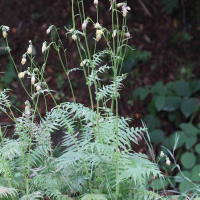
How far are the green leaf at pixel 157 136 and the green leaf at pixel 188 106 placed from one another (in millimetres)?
373

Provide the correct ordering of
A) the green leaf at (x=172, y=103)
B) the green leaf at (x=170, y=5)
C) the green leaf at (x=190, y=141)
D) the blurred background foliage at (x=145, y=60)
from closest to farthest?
the green leaf at (x=190, y=141) → the green leaf at (x=172, y=103) → the blurred background foliage at (x=145, y=60) → the green leaf at (x=170, y=5)

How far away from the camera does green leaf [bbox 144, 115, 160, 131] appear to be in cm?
345

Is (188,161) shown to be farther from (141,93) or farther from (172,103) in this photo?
(141,93)

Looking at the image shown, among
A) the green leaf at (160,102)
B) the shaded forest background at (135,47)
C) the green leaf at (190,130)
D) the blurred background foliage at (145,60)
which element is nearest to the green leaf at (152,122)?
the blurred background foliage at (145,60)

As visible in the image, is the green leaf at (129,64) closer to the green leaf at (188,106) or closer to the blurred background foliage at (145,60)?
the blurred background foliage at (145,60)

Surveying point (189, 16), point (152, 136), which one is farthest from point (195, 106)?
point (189, 16)

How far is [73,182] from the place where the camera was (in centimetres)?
126

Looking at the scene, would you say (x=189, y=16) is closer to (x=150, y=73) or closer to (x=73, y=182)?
(x=150, y=73)

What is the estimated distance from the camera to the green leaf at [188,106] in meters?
3.19

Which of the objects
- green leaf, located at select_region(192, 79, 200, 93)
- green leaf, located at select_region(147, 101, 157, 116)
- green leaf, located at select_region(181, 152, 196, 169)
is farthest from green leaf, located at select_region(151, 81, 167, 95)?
green leaf, located at select_region(181, 152, 196, 169)

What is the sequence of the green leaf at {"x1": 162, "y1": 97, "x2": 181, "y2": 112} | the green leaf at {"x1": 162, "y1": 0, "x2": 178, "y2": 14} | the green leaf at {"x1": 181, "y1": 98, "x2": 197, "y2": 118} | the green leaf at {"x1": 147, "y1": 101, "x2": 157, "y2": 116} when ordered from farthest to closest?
1. the green leaf at {"x1": 162, "y1": 0, "x2": 178, "y2": 14}
2. the green leaf at {"x1": 147, "y1": 101, "x2": 157, "y2": 116}
3. the green leaf at {"x1": 162, "y1": 97, "x2": 181, "y2": 112}
4. the green leaf at {"x1": 181, "y1": 98, "x2": 197, "y2": 118}

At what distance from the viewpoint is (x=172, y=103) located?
3.30m

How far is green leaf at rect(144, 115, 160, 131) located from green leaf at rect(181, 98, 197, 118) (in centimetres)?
40

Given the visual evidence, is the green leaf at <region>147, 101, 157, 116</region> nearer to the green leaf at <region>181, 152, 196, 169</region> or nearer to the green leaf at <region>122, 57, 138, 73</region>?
the green leaf at <region>122, 57, 138, 73</region>
